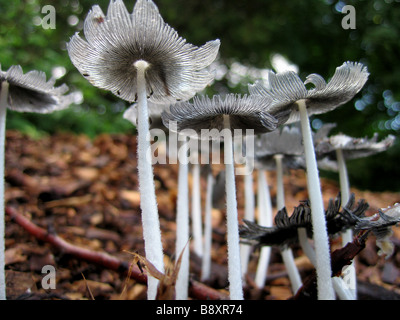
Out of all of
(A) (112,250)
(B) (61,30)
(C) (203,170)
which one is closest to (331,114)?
(C) (203,170)

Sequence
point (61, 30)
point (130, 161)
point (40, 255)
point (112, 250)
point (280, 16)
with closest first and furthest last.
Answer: point (40, 255) < point (112, 250) < point (130, 161) < point (280, 16) < point (61, 30)

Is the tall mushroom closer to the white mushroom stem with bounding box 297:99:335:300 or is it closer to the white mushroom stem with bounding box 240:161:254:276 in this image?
the white mushroom stem with bounding box 297:99:335:300

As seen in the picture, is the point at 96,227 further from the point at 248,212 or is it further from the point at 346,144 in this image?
the point at 346,144

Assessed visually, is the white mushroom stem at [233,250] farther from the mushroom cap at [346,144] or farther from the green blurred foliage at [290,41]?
the green blurred foliage at [290,41]

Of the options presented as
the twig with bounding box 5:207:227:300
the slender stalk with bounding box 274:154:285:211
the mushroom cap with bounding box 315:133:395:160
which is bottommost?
the twig with bounding box 5:207:227:300

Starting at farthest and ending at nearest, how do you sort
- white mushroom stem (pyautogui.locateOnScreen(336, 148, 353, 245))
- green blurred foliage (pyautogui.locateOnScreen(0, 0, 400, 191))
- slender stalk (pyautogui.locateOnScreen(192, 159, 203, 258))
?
green blurred foliage (pyautogui.locateOnScreen(0, 0, 400, 191)), slender stalk (pyautogui.locateOnScreen(192, 159, 203, 258)), white mushroom stem (pyautogui.locateOnScreen(336, 148, 353, 245))

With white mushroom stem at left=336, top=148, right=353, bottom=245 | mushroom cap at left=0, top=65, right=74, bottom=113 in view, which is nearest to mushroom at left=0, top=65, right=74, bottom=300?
mushroom cap at left=0, top=65, right=74, bottom=113

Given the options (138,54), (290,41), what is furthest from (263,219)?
(290,41)

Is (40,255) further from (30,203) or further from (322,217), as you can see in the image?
(322,217)
